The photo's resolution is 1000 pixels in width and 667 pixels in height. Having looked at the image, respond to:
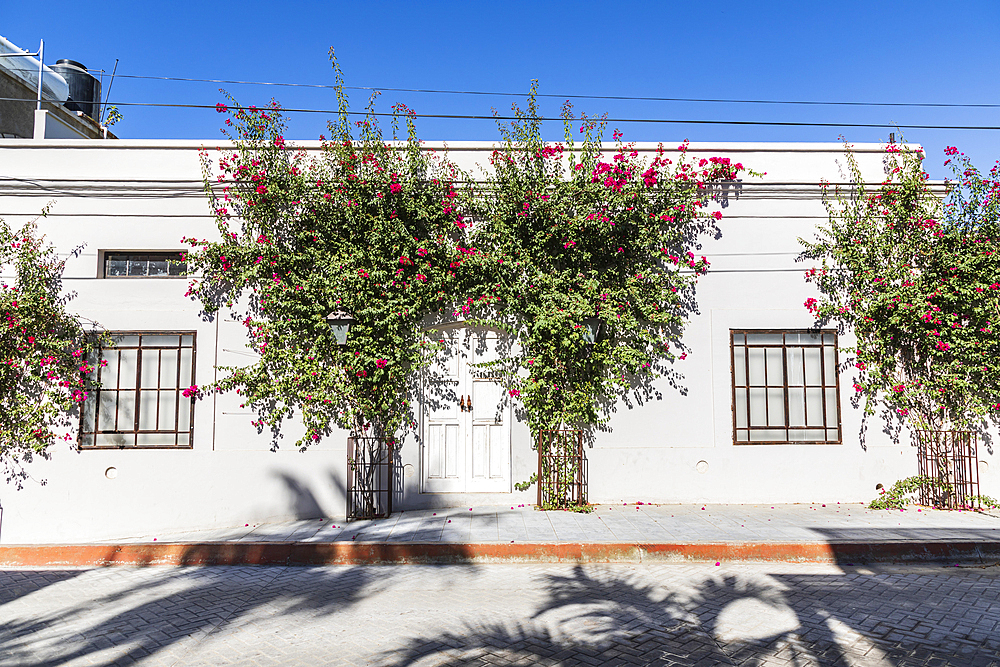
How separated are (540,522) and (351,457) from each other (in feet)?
7.98

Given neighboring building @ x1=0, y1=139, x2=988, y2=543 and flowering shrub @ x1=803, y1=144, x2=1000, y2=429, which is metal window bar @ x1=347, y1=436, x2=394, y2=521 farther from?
flowering shrub @ x1=803, y1=144, x2=1000, y2=429

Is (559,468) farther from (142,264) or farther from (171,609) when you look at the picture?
→ (142,264)

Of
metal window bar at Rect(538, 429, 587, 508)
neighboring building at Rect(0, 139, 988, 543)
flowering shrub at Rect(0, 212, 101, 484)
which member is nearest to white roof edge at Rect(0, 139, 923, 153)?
neighboring building at Rect(0, 139, 988, 543)

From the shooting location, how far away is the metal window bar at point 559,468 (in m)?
8.63

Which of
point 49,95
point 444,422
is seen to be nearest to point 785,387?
point 444,422

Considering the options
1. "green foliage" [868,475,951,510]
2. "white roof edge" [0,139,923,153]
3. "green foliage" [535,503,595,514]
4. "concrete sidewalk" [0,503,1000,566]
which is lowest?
"concrete sidewalk" [0,503,1000,566]

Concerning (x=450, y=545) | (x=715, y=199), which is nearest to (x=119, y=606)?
(x=450, y=545)

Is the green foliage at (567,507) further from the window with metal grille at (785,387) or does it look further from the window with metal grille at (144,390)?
the window with metal grille at (144,390)

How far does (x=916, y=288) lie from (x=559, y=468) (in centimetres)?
504

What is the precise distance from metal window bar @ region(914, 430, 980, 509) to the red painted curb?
6.77ft

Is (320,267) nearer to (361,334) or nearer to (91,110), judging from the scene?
(361,334)

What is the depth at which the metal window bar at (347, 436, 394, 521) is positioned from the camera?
823 cm

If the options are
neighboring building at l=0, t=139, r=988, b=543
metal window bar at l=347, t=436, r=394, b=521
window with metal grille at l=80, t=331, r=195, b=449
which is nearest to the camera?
metal window bar at l=347, t=436, r=394, b=521

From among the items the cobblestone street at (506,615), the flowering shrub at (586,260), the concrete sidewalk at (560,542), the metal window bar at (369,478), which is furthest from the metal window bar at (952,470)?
the metal window bar at (369,478)
